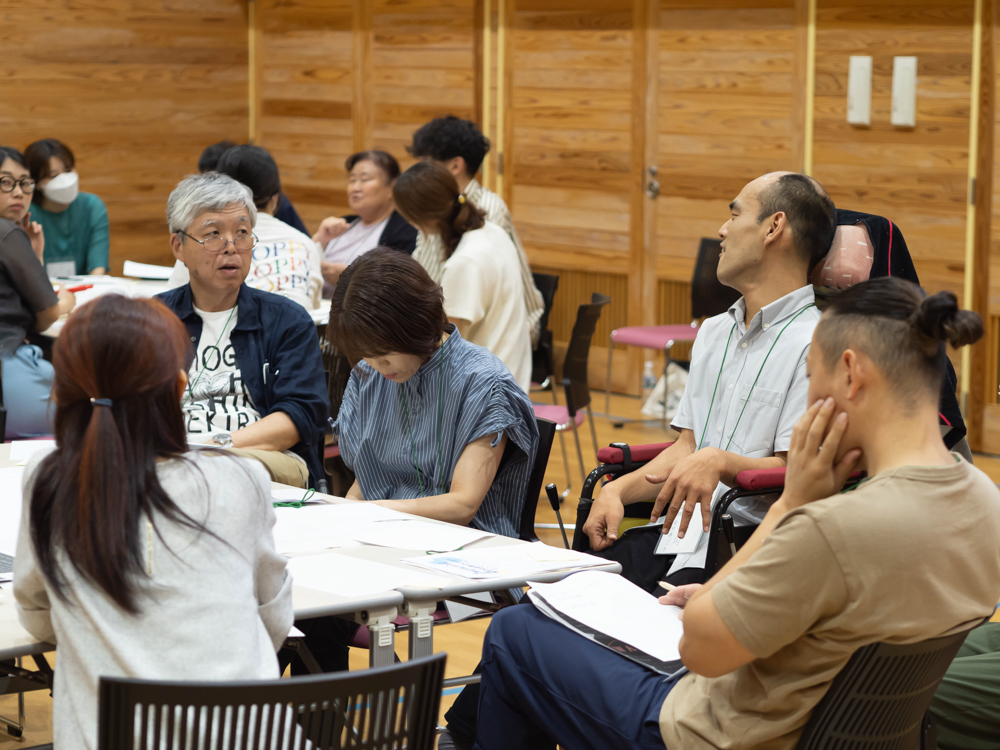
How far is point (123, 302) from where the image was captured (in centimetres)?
158

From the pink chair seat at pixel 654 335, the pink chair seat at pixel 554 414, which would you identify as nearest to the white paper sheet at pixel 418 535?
the pink chair seat at pixel 554 414

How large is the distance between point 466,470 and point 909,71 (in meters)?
3.95

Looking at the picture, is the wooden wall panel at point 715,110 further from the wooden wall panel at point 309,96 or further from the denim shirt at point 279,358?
the denim shirt at point 279,358

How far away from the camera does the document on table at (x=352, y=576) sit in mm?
2029

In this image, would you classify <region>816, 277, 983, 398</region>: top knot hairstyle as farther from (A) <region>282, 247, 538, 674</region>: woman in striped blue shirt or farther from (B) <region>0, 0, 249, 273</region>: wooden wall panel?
(B) <region>0, 0, 249, 273</region>: wooden wall panel

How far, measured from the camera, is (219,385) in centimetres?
313

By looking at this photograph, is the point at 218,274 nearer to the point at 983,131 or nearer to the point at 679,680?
the point at 679,680

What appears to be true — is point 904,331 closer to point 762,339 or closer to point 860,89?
point 762,339

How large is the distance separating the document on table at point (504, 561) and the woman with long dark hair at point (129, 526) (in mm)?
587

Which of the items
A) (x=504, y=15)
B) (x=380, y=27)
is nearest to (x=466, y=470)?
(x=504, y=15)

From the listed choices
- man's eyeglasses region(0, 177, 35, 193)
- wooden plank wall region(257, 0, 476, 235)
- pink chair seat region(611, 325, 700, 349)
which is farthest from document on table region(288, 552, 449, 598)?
wooden plank wall region(257, 0, 476, 235)

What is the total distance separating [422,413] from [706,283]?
3.79 metres

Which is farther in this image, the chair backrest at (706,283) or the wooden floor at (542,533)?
the chair backrest at (706,283)

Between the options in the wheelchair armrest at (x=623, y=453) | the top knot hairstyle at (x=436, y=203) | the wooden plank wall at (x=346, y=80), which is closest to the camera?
the wheelchair armrest at (x=623, y=453)
